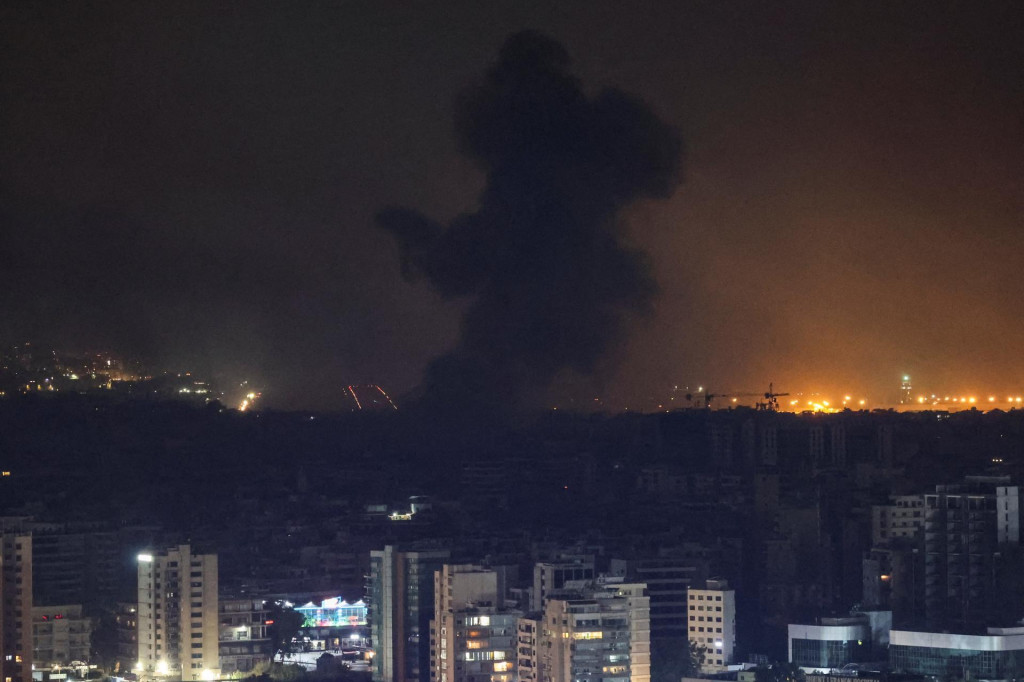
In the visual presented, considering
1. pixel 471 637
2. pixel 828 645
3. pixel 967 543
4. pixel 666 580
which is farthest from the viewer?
pixel 666 580

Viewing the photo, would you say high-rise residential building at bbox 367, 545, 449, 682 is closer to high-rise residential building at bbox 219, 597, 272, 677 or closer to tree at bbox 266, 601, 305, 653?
tree at bbox 266, 601, 305, 653

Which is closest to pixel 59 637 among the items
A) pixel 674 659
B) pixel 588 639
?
pixel 674 659

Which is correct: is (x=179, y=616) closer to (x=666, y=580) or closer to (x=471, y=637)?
(x=471, y=637)

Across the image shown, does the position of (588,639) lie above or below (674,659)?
above

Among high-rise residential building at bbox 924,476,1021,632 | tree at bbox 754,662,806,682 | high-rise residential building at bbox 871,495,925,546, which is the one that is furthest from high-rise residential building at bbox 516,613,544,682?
high-rise residential building at bbox 871,495,925,546

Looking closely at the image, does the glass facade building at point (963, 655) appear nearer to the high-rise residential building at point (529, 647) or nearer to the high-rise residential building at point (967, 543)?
the high-rise residential building at point (967, 543)

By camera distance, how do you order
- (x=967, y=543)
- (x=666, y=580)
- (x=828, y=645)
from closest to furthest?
(x=828, y=645)
(x=967, y=543)
(x=666, y=580)

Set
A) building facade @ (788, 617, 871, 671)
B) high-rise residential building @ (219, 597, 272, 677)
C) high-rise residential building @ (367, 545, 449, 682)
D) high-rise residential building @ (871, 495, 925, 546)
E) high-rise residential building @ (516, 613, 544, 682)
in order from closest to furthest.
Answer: high-rise residential building @ (516, 613, 544, 682) < building facade @ (788, 617, 871, 671) < high-rise residential building @ (367, 545, 449, 682) < high-rise residential building @ (219, 597, 272, 677) < high-rise residential building @ (871, 495, 925, 546)
